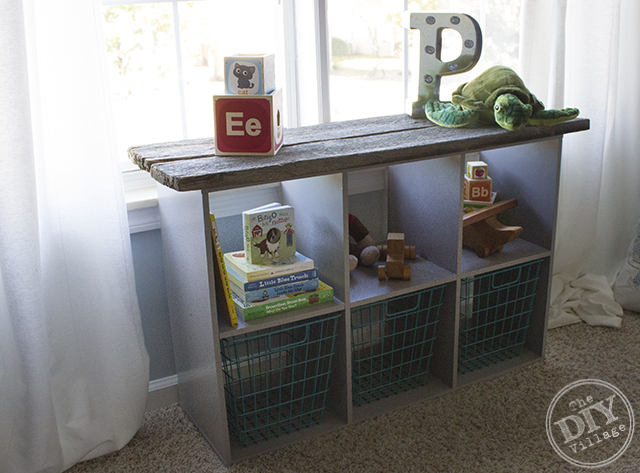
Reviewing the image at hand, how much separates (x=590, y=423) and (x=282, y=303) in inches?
36.3

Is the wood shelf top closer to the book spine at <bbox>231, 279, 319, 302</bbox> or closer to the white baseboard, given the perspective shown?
the book spine at <bbox>231, 279, 319, 302</bbox>

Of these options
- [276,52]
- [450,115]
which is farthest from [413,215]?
[276,52]

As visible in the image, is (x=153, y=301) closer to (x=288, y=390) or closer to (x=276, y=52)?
(x=288, y=390)

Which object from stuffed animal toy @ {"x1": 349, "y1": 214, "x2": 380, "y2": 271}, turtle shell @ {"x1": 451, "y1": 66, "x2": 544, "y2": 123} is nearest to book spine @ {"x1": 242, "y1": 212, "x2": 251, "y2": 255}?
stuffed animal toy @ {"x1": 349, "y1": 214, "x2": 380, "y2": 271}

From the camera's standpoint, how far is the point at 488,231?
79.7 inches

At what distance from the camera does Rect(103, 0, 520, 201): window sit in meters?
1.84

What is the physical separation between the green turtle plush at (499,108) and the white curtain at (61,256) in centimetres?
90

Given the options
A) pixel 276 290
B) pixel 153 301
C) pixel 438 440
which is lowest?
pixel 438 440

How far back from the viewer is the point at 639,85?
7.75ft

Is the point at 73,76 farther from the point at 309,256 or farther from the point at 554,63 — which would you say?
the point at 554,63

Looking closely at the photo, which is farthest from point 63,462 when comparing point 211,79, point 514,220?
point 514,220

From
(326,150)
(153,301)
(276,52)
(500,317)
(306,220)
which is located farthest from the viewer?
(500,317)

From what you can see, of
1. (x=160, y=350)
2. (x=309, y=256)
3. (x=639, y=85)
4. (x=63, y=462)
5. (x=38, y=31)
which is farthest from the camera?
(x=639, y=85)

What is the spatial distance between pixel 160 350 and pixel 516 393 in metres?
1.07
